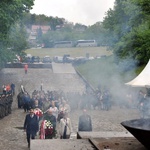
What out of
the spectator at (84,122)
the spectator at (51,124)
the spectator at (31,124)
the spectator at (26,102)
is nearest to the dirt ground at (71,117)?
the spectator at (26,102)

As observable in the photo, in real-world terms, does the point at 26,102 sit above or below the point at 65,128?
below

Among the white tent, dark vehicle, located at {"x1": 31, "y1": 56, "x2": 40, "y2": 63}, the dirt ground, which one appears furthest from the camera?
dark vehicle, located at {"x1": 31, "y1": 56, "x2": 40, "y2": 63}

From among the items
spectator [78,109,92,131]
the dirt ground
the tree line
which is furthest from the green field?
spectator [78,109,92,131]

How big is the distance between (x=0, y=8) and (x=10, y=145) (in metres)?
16.6

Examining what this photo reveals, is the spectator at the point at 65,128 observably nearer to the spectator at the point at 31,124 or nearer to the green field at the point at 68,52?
the spectator at the point at 31,124

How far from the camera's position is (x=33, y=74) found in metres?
47.4

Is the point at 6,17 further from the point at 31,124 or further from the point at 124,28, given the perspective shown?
the point at 31,124

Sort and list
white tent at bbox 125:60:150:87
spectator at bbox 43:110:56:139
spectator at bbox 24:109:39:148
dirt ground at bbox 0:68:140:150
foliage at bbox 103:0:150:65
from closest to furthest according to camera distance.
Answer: spectator at bbox 43:110:56:139, spectator at bbox 24:109:39:148, dirt ground at bbox 0:68:140:150, white tent at bbox 125:60:150:87, foliage at bbox 103:0:150:65

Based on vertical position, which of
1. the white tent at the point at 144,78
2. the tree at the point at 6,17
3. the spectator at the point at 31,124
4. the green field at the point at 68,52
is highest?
the tree at the point at 6,17

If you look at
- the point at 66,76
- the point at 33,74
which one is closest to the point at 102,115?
the point at 66,76

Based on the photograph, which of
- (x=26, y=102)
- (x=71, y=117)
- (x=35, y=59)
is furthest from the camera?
(x=35, y=59)

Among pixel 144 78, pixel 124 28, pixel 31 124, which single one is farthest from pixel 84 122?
pixel 124 28

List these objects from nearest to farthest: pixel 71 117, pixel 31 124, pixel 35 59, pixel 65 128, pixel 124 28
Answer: pixel 65 128 → pixel 31 124 → pixel 71 117 → pixel 124 28 → pixel 35 59

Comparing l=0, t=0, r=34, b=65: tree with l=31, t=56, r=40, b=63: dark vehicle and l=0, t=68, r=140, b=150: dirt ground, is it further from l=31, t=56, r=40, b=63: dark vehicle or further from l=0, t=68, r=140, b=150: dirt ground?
l=31, t=56, r=40, b=63: dark vehicle
